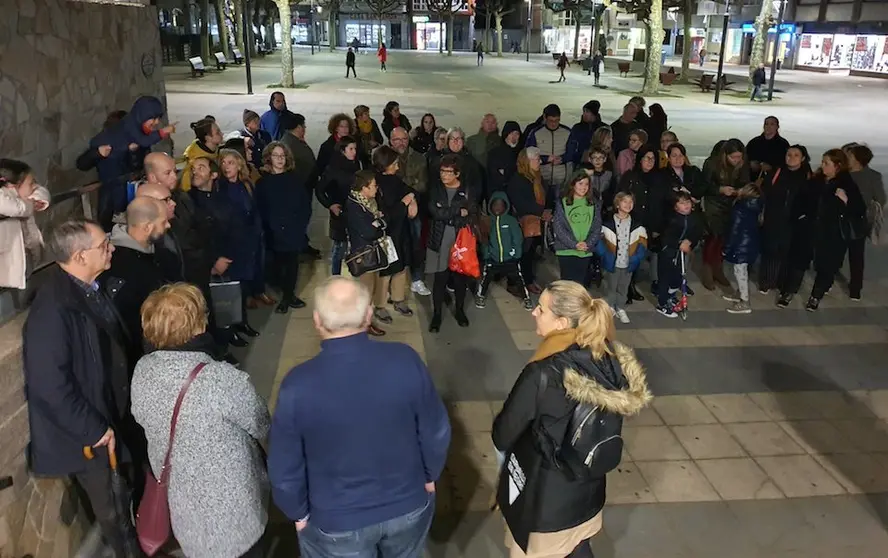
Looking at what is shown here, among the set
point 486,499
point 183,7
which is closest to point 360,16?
point 183,7

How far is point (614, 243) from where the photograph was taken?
6.98m

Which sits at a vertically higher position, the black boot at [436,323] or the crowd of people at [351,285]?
the crowd of people at [351,285]

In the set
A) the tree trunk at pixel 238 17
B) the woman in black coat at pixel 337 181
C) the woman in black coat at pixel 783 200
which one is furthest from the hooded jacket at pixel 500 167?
the tree trunk at pixel 238 17

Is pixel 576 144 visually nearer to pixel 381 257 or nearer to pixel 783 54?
pixel 381 257

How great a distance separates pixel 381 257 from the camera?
639cm

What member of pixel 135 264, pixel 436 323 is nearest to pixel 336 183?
pixel 436 323

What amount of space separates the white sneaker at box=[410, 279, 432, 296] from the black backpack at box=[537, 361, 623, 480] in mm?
4958

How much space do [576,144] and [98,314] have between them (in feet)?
22.2

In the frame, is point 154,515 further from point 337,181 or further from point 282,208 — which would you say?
point 337,181

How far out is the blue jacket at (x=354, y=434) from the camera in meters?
2.46

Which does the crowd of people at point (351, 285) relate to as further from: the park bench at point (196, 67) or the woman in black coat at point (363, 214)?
the park bench at point (196, 67)

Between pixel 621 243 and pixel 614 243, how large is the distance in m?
0.09

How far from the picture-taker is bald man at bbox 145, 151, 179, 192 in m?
4.84

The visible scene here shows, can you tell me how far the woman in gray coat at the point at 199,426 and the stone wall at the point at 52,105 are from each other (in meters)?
0.86
